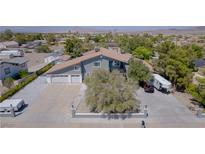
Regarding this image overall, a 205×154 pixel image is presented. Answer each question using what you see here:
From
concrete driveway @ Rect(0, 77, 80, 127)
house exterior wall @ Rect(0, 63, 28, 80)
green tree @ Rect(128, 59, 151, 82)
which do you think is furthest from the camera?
house exterior wall @ Rect(0, 63, 28, 80)

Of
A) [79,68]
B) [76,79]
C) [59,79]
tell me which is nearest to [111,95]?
[79,68]

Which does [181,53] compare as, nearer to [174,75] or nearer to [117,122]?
[174,75]

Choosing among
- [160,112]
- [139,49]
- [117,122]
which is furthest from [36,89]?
[139,49]

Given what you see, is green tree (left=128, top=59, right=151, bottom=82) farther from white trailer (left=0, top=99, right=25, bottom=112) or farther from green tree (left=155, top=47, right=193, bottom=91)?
white trailer (left=0, top=99, right=25, bottom=112)

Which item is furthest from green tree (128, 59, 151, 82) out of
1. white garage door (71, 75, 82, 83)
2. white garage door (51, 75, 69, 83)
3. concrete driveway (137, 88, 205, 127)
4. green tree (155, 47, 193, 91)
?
white garage door (51, 75, 69, 83)

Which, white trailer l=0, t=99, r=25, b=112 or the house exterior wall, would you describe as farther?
the house exterior wall

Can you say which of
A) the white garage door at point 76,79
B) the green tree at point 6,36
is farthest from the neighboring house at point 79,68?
the green tree at point 6,36
